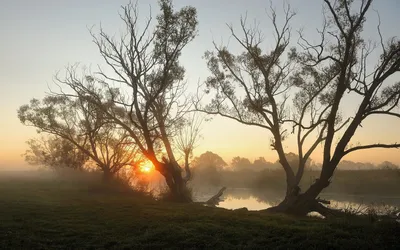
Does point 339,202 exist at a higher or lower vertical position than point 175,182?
lower

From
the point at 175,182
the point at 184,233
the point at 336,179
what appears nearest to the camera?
the point at 184,233

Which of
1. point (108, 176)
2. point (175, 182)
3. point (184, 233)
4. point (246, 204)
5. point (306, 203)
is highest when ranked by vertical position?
point (175, 182)

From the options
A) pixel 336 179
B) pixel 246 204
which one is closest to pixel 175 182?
pixel 246 204

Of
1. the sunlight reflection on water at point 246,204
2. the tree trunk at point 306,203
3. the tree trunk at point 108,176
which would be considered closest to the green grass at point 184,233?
the tree trunk at point 306,203

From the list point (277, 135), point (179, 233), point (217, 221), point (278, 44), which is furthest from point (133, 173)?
point (179, 233)

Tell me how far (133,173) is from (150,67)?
1634 centimetres

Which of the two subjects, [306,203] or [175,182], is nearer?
[306,203]

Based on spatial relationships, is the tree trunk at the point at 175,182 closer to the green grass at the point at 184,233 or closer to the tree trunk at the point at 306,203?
the tree trunk at the point at 306,203

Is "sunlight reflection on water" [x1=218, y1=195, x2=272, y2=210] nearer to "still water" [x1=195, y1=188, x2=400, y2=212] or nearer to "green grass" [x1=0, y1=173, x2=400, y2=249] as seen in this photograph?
"still water" [x1=195, y1=188, x2=400, y2=212]

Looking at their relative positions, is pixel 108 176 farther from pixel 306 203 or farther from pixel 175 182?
pixel 306 203

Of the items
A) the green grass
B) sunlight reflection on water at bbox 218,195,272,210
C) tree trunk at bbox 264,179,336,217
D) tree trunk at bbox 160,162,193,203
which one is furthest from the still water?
the green grass

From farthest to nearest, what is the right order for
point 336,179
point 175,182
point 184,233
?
point 336,179 < point 175,182 < point 184,233

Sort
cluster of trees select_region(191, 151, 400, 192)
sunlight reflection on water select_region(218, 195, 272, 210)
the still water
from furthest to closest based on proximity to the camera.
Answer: cluster of trees select_region(191, 151, 400, 192) → sunlight reflection on water select_region(218, 195, 272, 210) → the still water

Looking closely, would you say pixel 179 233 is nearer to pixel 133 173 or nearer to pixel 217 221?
pixel 217 221
